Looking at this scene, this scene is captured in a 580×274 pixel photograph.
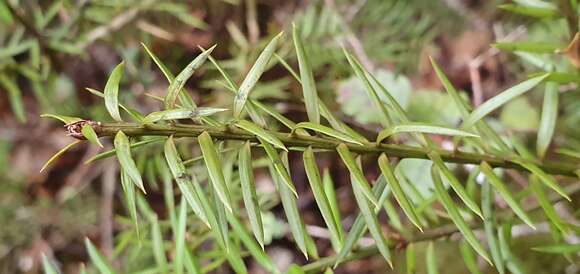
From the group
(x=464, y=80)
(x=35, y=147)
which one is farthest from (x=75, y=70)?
(x=464, y=80)

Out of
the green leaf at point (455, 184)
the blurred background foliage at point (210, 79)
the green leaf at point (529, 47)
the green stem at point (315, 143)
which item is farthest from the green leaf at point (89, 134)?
the blurred background foliage at point (210, 79)

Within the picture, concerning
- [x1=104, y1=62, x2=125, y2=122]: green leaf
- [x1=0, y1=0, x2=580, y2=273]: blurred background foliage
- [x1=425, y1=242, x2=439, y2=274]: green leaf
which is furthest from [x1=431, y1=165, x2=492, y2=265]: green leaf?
[x1=0, y1=0, x2=580, y2=273]: blurred background foliage

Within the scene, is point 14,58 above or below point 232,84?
below

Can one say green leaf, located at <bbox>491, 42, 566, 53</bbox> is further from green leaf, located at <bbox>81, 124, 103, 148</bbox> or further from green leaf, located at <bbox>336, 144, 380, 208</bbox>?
green leaf, located at <bbox>81, 124, 103, 148</bbox>

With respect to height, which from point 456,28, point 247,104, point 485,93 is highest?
point 247,104

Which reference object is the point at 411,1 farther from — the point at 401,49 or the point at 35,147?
the point at 35,147

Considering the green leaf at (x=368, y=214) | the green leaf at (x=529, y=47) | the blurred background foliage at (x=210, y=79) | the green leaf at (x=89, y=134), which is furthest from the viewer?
the blurred background foliage at (x=210, y=79)

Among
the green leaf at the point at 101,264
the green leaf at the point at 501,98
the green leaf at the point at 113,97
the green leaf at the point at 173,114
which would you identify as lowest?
the green leaf at the point at 101,264

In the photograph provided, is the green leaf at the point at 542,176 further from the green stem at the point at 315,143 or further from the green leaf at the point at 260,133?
the green leaf at the point at 260,133
